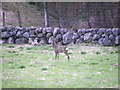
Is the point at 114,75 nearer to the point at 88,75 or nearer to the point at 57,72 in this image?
the point at 88,75

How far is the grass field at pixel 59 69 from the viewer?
27.4ft

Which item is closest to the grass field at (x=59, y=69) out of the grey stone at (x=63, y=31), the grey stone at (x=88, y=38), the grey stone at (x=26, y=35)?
the grey stone at (x=88, y=38)

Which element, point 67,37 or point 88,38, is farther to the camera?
point 67,37

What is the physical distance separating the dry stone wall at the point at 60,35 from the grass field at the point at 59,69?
2595 millimetres

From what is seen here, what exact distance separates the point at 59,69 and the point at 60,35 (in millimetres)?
8054

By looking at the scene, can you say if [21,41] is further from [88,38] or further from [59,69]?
[59,69]

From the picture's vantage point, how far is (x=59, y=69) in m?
10.3

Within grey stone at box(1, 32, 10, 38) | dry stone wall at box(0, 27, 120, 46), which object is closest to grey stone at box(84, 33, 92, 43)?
dry stone wall at box(0, 27, 120, 46)

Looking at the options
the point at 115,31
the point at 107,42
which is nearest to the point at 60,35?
the point at 107,42

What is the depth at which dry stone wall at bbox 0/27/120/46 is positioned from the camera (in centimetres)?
1769

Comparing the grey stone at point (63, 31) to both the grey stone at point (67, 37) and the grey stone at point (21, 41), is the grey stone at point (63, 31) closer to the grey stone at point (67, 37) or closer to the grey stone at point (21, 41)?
the grey stone at point (67, 37)

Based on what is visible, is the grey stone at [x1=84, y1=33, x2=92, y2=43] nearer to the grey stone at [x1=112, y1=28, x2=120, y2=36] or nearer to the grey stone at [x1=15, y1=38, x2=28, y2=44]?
the grey stone at [x1=112, y1=28, x2=120, y2=36]

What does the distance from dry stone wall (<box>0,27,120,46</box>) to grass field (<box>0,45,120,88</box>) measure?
2595 mm

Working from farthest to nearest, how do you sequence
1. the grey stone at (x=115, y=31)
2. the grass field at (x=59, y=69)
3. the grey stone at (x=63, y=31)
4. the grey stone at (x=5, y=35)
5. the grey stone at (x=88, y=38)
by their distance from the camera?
the grey stone at (x=5, y=35) < the grey stone at (x=63, y=31) < the grey stone at (x=88, y=38) < the grey stone at (x=115, y=31) < the grass field at (x=59, y=69)
